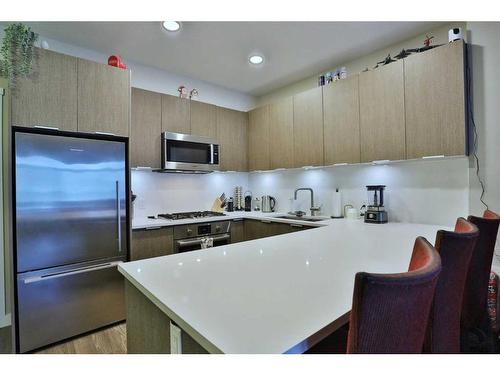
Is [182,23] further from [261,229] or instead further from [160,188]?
[261,229]

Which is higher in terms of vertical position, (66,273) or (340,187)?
(340,187)

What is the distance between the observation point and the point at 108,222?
91.1 inches

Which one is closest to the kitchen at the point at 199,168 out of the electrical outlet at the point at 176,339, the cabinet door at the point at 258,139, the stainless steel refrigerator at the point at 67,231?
the stainless steel refrigerator at the point at 67,231

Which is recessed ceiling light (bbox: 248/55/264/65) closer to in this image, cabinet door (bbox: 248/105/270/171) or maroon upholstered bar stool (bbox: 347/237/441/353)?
cabinet door (bbox: 248/105/270/171)

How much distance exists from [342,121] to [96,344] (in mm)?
2985

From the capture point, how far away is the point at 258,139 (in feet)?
12.2

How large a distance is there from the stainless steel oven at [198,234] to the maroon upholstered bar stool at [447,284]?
236 cm

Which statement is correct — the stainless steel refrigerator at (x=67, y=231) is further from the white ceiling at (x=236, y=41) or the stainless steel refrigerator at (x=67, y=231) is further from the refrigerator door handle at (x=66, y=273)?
the white ceiling at (x=236, y=41)

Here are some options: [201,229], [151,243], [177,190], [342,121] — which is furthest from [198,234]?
[342,121]

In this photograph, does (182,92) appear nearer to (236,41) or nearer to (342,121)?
(236,41)

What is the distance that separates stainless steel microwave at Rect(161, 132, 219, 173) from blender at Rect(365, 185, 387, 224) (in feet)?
6.21

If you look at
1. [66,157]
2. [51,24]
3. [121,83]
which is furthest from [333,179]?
[51,24]

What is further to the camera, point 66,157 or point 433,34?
point 433,34
